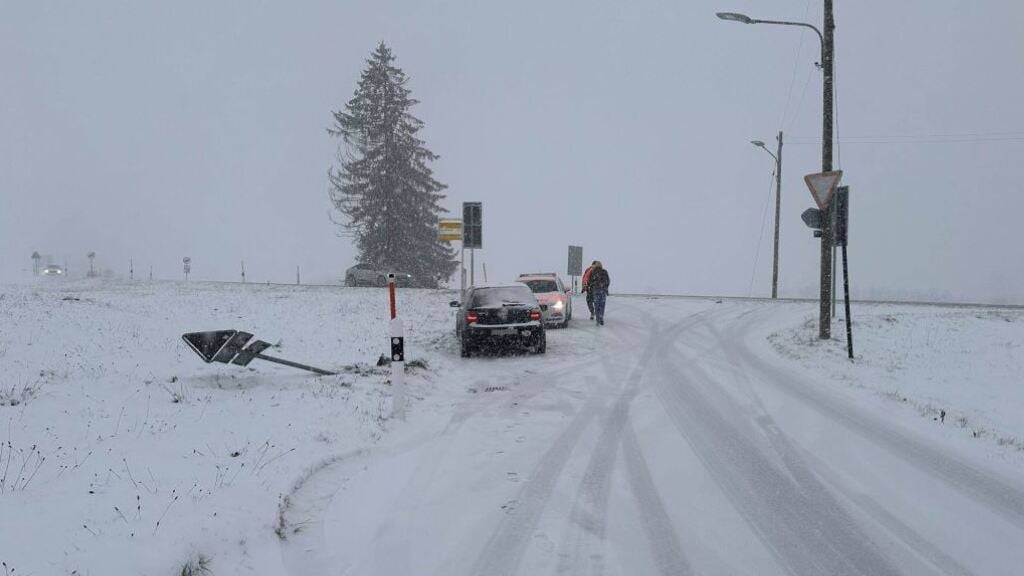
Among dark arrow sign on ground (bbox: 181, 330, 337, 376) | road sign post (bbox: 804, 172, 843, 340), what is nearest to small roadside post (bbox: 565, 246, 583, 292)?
road sign post (bbox: 804, 172, 843, 340)

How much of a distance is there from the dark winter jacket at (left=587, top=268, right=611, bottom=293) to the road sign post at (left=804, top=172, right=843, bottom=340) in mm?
6126

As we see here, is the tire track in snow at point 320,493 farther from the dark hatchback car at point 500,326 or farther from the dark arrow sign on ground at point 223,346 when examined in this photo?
the dark hatchback car at point 500,326

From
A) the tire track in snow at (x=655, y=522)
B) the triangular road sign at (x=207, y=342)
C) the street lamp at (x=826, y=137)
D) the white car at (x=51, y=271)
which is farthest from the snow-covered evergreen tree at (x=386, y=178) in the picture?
the tire track in snow at (x=655, y=522)

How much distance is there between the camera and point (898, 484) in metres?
4.98

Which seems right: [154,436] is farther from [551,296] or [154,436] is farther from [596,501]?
[551,296]

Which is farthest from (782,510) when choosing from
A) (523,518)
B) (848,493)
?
(523,518)

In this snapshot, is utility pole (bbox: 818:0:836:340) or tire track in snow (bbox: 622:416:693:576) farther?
utility pole (bbox: 818:0:836:340)

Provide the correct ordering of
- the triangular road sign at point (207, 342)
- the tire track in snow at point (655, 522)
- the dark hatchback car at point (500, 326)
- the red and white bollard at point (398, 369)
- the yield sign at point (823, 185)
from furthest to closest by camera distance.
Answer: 1. the dark hatchback car at point (500, 326)
2. the yield sign at point (823, 185)
3. the triangular road sign at point (207, 342)
4. the red and white bollard at point (398, 369)
5. the tire track in snow at point (655, 522)

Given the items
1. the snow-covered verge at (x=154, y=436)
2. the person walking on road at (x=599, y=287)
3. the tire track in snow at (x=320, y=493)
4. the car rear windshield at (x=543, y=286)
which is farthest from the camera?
the car rear windshield at (x=543, y=286)

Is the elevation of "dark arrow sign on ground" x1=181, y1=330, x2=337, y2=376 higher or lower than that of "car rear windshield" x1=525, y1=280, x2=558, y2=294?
lower

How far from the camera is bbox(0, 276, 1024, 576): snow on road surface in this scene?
12.1 ft

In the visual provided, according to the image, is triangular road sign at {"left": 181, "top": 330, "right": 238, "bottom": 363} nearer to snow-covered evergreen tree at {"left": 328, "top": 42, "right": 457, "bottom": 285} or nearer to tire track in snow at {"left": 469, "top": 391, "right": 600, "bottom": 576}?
tire track in snow at {"left": 469, "top": 391, "right": 600, "bottom": 576}

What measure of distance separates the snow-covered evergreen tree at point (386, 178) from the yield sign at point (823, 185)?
24158mm

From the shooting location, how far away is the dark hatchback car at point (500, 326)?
12617 mm
